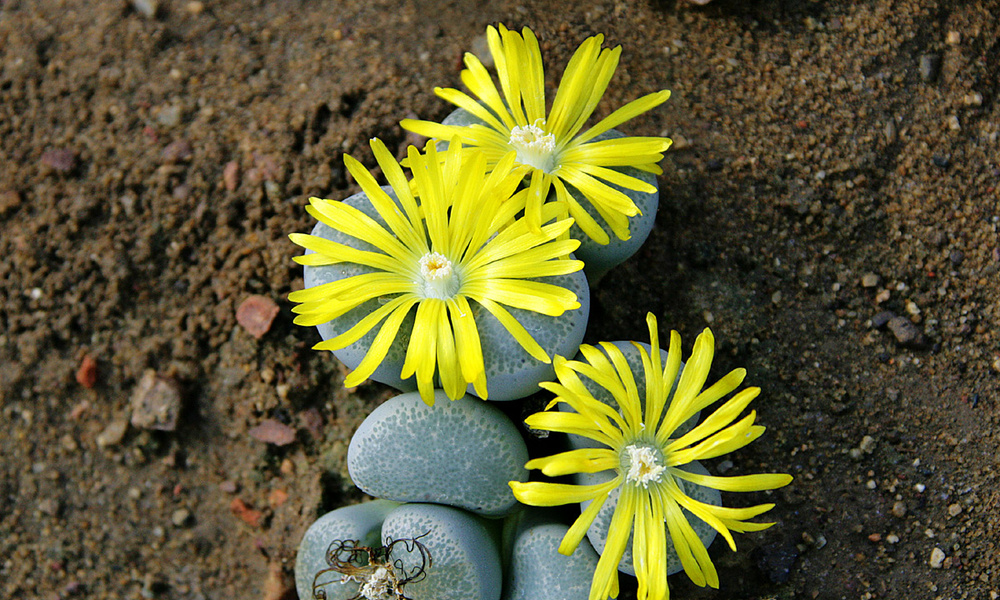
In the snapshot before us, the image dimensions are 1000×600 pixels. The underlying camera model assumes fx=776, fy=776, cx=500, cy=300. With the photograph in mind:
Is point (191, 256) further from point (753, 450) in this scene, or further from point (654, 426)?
point (753, 450)

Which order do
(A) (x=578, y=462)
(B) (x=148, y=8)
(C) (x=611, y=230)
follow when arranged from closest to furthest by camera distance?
(A) (x=578, y=462) < (C) (x=611, y=230) < (B) (x=148, y=8)

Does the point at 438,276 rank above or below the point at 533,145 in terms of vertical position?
below

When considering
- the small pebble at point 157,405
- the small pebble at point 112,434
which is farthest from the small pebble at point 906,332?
the small pebble at point 112,434

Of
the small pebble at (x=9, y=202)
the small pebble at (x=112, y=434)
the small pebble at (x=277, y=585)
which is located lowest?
the small pebble at (x=277, y=585)

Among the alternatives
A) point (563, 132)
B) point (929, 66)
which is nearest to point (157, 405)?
point (563, 132)

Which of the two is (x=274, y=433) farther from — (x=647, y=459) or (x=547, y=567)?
(x=647, y=459)

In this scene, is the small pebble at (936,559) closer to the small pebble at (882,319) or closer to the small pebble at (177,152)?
the small pebble at (882,319)
